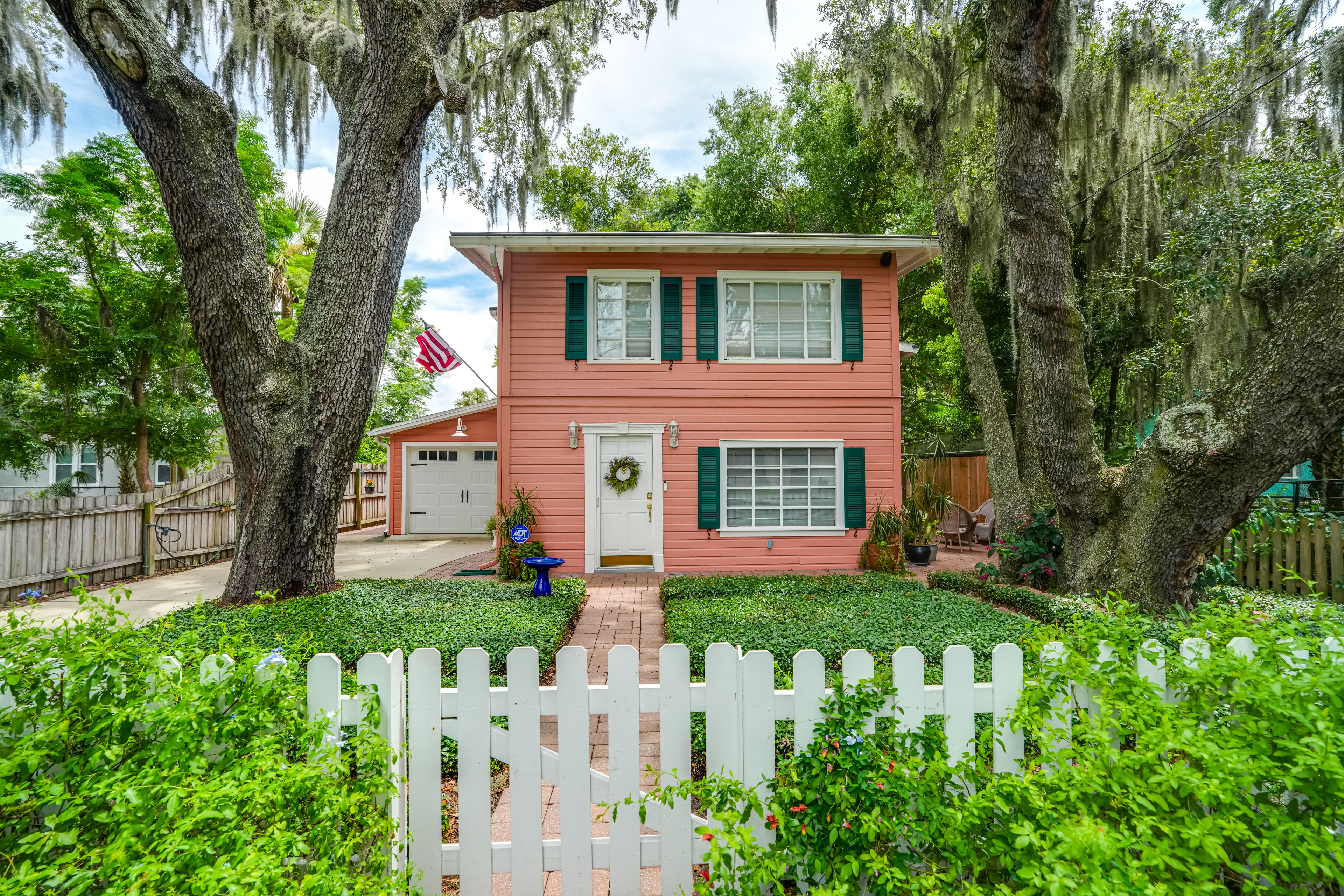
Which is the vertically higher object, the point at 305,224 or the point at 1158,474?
the point at 305,224

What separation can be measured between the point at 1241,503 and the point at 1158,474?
1.72 feet

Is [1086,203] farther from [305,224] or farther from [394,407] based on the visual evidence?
[394,407]

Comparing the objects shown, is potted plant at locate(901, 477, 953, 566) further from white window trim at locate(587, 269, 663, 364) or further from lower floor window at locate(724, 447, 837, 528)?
white window trim at locate(587, 269, 663, 364)

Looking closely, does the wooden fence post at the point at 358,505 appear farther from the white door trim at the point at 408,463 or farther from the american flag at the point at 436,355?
the american flag at the point at 436,355

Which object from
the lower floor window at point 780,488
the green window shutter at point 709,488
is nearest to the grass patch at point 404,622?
the green window shutter at point 709,488

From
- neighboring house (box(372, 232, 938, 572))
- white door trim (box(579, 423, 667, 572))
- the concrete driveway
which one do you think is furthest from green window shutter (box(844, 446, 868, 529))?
the concrete driveway

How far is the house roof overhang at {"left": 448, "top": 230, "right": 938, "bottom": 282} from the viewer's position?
312 inches

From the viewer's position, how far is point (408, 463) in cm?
1384

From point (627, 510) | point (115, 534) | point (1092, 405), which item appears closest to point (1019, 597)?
point (1092, 405)

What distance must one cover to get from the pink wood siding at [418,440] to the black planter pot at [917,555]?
367 inches

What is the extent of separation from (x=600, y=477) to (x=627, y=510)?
0.61 metres

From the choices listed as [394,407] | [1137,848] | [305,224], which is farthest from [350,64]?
[394,407]

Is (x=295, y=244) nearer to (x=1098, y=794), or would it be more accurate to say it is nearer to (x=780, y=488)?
(x=780, y=488)

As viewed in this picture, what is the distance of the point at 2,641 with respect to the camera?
147 centimetres
